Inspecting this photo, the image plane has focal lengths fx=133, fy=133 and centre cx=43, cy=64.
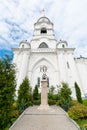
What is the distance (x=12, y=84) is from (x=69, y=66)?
2653 centimetres

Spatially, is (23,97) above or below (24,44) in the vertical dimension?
below

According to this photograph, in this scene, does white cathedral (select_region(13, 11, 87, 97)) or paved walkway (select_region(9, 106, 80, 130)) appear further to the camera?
white cathedral (select_region(13, 11, 87, 97))

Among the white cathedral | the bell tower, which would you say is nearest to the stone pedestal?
the white cathedral

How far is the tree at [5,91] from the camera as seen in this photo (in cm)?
781

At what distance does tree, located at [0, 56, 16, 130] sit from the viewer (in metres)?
7.81

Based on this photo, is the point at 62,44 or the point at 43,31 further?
the point at 43,31

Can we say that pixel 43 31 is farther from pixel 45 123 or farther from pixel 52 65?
pixel 45 123

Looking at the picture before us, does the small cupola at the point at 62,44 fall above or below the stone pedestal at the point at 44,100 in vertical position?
above

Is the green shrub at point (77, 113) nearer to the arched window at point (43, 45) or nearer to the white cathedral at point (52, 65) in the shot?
the white cathedral at point (52, 65)

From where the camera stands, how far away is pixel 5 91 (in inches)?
315

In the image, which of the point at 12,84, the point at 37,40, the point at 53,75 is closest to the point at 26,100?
the point at 12,84

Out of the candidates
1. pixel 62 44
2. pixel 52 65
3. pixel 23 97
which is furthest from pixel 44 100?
pixel 62 44

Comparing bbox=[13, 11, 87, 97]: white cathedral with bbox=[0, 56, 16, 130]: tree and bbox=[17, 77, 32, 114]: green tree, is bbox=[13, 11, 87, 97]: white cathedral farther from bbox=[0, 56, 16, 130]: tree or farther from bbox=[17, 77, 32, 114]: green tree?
bbox=[0, 56, 16, 130]: tree

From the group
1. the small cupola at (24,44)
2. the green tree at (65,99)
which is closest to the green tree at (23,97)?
A: the green tree at (65,99)
